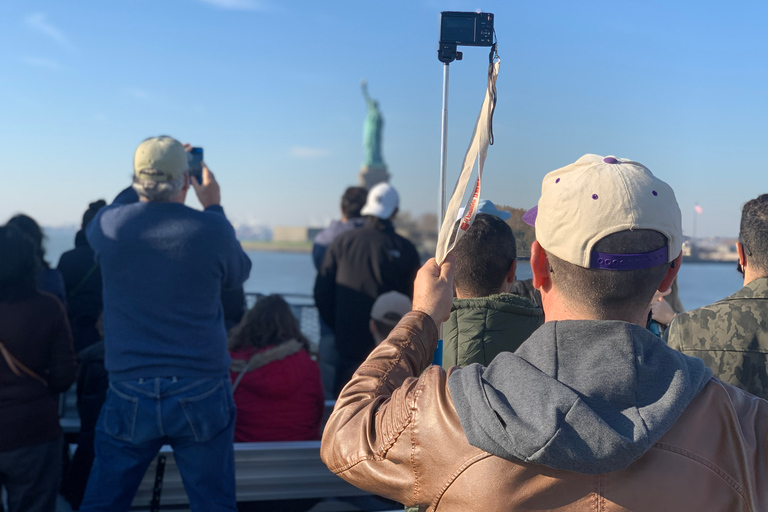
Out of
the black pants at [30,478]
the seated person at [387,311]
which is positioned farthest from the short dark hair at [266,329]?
the black pants at [30,478]

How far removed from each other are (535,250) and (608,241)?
0.52 ft

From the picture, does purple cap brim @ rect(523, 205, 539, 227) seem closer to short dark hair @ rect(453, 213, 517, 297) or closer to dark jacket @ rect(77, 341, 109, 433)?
short dark hair @ rect(453, 213, 517, 297)

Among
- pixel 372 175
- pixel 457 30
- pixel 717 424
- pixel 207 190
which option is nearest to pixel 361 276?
pixel 207 190

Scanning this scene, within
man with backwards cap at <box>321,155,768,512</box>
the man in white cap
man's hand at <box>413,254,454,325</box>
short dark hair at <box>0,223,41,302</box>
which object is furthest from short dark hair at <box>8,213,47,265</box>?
man with backwards cap at <box>321,155,768,512</box>

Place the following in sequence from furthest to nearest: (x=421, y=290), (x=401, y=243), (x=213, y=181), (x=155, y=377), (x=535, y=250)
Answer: (x=401, y=243), (x=213, y=181), (x=155, y=377), (x=421, y=290), (x=535, y=250)

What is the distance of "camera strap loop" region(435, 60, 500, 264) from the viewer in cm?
149

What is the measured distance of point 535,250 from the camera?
126 centimetres

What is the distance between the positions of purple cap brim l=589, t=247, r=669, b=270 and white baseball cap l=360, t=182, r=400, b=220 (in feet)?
11.3

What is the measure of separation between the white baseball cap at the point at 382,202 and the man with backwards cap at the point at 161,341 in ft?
6.80

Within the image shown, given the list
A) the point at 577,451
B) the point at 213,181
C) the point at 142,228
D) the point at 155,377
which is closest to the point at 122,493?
the point at 155,377

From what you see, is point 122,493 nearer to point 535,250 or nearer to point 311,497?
point 311,497

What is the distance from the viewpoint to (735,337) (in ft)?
6.83

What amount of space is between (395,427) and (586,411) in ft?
1.06

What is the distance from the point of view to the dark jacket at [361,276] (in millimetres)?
4301
